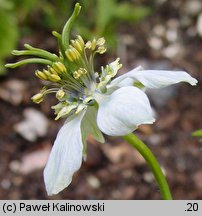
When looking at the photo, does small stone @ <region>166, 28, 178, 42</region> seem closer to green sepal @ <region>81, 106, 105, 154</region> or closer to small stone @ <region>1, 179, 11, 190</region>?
small stone @ <region>1, 179, 11, 190</region>

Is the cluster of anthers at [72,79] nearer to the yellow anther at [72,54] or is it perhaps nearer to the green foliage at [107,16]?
the yellow anther at [72,54]

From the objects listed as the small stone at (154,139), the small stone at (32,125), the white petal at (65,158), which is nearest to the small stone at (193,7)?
the small stone at (154,139)

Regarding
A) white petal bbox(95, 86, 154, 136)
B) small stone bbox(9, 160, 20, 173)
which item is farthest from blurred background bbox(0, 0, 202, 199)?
white petal bbox(95, 86, 154, 136)

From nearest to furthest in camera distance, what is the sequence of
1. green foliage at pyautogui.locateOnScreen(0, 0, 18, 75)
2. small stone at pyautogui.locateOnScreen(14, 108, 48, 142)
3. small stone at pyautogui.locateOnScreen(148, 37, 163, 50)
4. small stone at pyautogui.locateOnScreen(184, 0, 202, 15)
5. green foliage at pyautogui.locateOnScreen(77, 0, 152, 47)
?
small stone at pyautogui.locateOnScreen(14, 108, 48, 142) < green foliage at pyautogui.locateOnScreen(0, 0, 18, 75) < green foliage at pyautogui.locateOnScreen(77, 0, 152, 47) < small stone at pyautogui.locateOnScreen(148, 37, 163, 50) < small stone at pyautogui.locateOnScreen(184, 0, 202, 15)

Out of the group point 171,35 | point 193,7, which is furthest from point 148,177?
point 193,7

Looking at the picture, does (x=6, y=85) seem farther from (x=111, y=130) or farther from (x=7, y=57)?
(x=111, y=130)

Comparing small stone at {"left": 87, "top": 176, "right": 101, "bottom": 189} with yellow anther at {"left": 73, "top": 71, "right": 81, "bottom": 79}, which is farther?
small stone at {"left": 87, "top": 176, "right": 101, "bottom": 189}

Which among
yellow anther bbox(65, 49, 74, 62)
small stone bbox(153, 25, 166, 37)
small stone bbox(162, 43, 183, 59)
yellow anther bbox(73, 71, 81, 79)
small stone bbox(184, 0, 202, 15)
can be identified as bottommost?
small stone bbox(162, 43, 183, 59)
